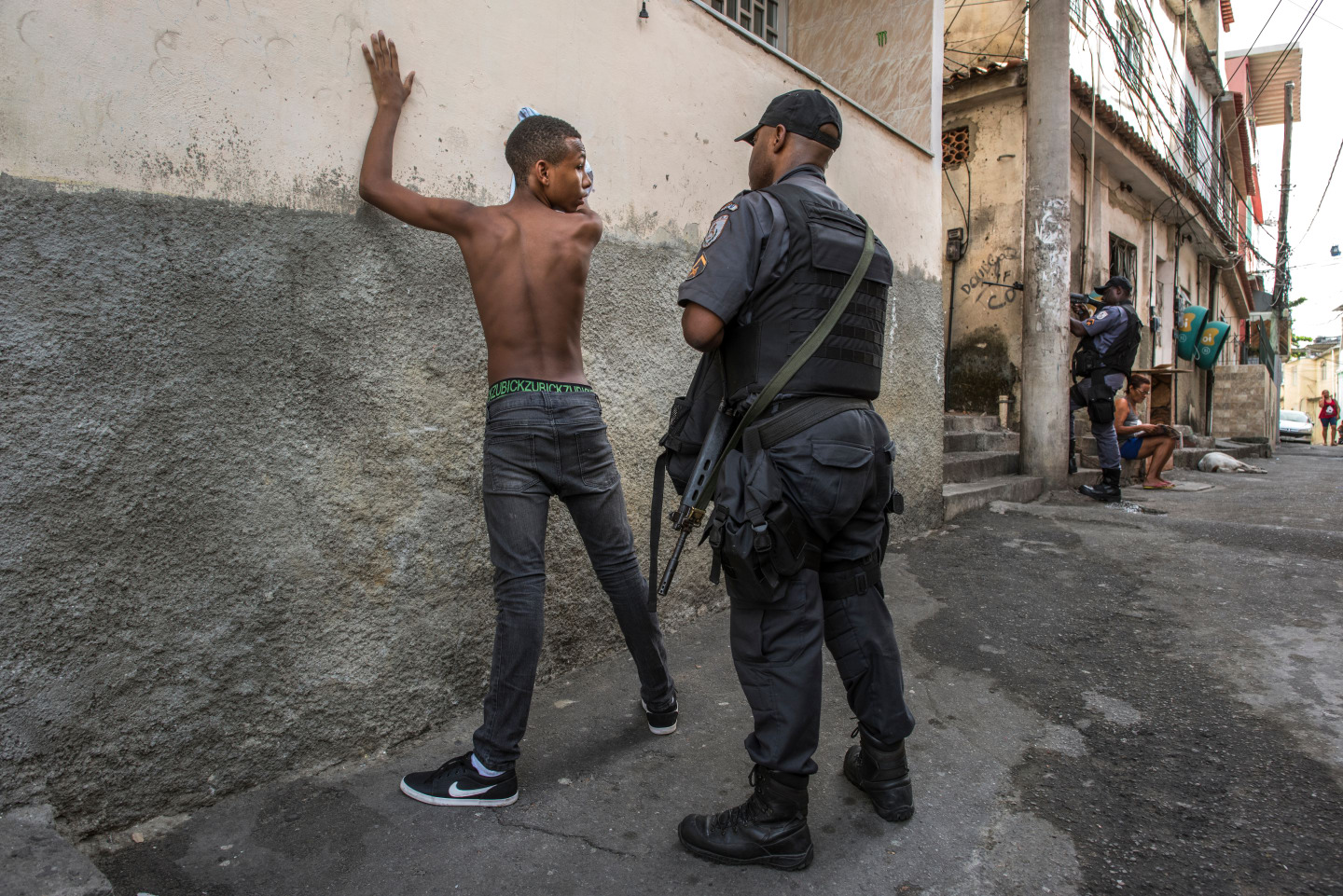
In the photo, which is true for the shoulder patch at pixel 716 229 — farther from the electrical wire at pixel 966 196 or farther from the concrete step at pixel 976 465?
the electrical wire at pixel 966 196

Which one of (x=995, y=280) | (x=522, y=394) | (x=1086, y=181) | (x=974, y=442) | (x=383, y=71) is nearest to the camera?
(x=522, y=394)

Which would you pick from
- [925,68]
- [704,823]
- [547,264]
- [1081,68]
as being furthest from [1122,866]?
[1081,68]

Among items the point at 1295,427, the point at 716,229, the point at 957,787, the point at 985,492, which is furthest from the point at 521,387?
the point at 1295,427

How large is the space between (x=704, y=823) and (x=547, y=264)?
56.0 inches

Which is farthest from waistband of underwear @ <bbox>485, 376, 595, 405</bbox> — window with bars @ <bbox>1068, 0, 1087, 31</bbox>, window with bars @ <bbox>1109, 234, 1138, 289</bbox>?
window with bars @ <bbox>1109, 234, 1138, 289</bbox>

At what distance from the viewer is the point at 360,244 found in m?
2.22

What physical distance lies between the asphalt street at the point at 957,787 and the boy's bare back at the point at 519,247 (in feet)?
3.63

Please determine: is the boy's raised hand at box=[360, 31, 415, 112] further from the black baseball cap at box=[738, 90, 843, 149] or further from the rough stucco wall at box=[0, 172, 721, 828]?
the black baseball cap at box=[738, 90, 843, 149]

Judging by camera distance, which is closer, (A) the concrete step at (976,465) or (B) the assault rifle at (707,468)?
(B) the assault rifle at (707,468)

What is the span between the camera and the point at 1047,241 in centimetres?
630

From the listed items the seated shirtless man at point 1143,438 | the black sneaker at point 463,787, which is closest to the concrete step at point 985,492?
the seated shirtless man at point 1143,438

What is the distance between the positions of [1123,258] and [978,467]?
6375 millimetres

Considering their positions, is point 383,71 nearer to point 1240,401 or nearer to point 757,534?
point 757,534

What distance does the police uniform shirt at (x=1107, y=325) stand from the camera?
254 inches
